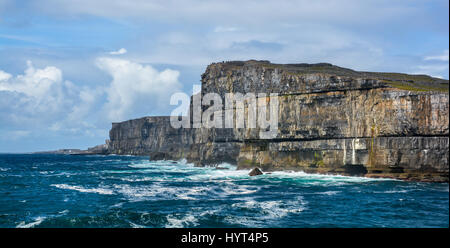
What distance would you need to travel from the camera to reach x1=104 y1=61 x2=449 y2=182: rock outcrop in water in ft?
183

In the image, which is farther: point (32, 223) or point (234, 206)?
point (234, 206)

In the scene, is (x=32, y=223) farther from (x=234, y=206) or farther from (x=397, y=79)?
(x=397, y=79)

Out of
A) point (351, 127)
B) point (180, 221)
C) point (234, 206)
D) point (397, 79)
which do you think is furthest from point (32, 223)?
point (397, 79)

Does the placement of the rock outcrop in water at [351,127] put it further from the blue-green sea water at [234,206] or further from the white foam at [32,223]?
the white foam at [32,223]

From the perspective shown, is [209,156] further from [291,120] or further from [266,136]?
[291,120]

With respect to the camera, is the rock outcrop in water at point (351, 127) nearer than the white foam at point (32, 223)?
No

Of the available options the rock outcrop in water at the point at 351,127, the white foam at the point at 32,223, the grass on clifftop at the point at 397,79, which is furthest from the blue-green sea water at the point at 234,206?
the grass on clifftop at the point at 397,79

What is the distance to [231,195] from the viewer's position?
145ft

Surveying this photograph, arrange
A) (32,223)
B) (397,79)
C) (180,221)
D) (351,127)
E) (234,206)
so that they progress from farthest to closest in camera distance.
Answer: (397,79) < (351,127) < (234,206) < (180,221) < (32,223)

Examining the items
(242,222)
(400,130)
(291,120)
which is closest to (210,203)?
(242,222)

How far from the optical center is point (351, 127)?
67000 mm

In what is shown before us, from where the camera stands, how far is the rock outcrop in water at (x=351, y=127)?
183 feet

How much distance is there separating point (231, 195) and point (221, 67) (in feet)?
208

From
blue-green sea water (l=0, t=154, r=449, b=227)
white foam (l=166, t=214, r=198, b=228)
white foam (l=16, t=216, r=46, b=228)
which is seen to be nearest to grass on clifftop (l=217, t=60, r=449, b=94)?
blue-green sea water (l=0, t=154, r=449, b=227)
